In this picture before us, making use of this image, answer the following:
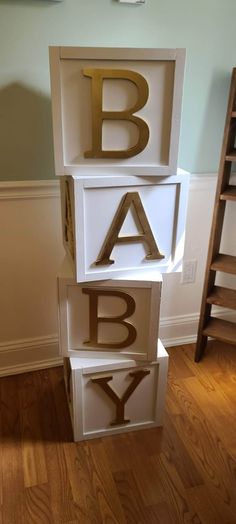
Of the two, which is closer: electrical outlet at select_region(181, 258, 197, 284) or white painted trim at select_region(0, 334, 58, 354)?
white painted trim at select_region(0, 334, 58, 354)

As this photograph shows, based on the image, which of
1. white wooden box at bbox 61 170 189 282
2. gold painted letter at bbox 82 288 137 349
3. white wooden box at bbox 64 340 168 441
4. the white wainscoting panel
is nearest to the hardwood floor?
white wooden box at bbox 64 340 168 441

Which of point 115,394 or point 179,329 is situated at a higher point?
point 115,394

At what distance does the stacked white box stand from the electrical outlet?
59 centimetres

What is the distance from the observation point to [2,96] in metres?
1.37

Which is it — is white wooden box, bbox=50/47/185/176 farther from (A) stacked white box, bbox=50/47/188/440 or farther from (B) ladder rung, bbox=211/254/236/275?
(B) ladder rung, bbox=211/254/236/275

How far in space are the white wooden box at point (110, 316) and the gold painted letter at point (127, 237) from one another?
0.35 ft

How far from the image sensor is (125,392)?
1450 mm

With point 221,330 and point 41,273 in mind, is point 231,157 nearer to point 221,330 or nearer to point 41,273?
point 221,330

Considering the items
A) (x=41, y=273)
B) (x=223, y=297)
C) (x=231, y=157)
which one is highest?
(x=231, y=157)

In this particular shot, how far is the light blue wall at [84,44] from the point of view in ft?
4.36

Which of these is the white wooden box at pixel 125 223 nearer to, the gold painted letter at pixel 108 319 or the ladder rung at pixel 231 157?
the gold painted letter at pixel 108 319

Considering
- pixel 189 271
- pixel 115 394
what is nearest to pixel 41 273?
pixel 115 394

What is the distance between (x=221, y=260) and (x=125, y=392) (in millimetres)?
739

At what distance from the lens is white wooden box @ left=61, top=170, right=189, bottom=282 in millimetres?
1139
